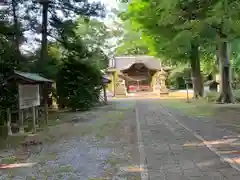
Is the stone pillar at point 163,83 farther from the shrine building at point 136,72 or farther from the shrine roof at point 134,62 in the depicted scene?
the shrine roof at point 134,62

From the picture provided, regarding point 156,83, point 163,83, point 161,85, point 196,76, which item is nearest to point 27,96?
point 196,76

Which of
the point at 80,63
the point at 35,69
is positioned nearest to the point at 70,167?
the point at 35,69

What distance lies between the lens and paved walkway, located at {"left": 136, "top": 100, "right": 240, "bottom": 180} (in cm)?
512

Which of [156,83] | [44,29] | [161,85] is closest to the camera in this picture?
[44,29]

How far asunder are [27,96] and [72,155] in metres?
4.24

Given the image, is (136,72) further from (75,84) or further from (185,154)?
(185,154)

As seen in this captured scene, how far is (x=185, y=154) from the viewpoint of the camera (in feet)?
21.6

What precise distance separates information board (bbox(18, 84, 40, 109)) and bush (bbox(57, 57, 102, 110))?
7238 mm

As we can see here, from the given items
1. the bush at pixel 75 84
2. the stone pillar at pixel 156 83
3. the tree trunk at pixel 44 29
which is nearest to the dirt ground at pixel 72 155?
the tree trunk at pixel 44 29

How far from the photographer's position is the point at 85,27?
40.3 m

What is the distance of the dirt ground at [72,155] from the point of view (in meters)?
5.46

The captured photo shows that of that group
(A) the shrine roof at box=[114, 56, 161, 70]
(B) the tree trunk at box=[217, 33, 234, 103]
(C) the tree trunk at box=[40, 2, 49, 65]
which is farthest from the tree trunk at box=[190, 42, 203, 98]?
(A) the shrine roof at box=[114, 56, 161, 70]

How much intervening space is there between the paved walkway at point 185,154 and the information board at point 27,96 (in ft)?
11.8

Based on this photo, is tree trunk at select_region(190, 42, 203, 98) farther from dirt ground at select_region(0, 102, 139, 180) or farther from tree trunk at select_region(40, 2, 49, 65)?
dirt ground at select_region(0, 102, 139, 180)
